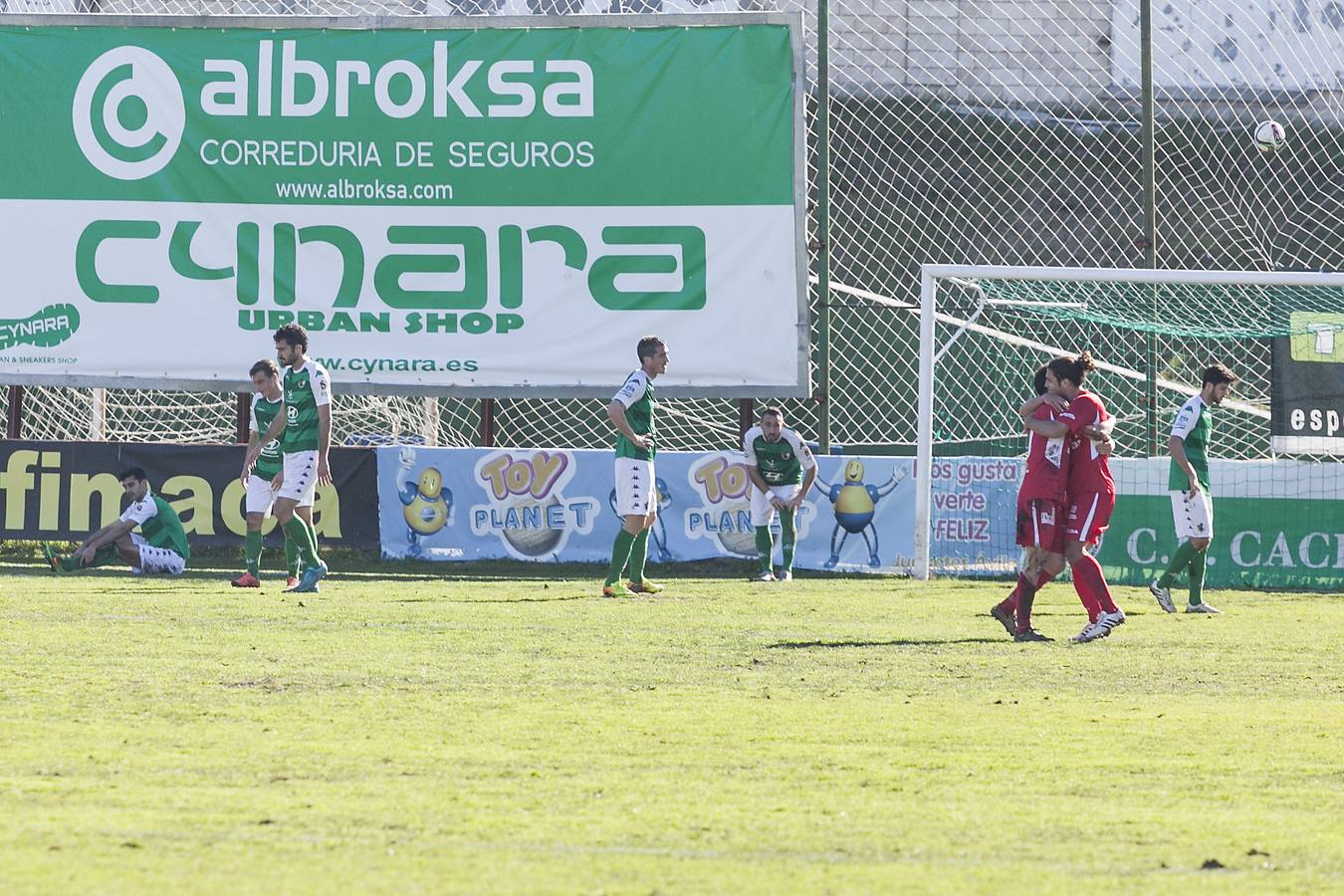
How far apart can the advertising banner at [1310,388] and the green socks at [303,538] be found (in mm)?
8930

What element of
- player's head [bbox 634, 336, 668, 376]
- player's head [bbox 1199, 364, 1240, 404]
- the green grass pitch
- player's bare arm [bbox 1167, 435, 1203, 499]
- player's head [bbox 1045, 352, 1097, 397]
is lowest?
the green grass pitch

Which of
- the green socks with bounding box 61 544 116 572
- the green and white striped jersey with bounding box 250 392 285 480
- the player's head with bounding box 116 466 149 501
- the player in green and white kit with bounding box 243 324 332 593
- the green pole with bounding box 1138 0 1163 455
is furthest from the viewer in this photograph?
the green pole with bounding box 1138 0 1163 455

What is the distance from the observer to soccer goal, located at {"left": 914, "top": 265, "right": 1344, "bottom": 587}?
1620 centimetres

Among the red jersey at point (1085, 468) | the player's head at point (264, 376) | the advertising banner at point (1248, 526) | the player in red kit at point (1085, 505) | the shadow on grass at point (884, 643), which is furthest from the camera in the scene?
the advertising banner at point (1248, 526)

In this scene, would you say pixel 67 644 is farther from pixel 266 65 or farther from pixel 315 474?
pixel 266 65

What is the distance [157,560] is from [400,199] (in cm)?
485

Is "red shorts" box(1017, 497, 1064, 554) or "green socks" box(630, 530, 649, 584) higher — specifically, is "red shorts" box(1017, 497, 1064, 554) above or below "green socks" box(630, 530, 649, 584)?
above

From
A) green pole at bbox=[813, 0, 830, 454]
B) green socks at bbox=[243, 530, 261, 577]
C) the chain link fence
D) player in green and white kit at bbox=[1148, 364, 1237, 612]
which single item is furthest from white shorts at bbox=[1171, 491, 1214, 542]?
green socks at bbox=[243, 530, 261, 577]

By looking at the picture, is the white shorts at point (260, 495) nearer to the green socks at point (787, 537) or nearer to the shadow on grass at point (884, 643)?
the green socks at point (787, 537)

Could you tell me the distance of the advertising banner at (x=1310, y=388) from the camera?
54.2 ft

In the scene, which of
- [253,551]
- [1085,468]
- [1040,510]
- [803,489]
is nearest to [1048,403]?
[1085,468]

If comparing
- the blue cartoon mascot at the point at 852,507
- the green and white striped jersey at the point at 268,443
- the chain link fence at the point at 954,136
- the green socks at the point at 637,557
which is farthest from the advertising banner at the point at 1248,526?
the green and white striped jersey at the point at 268,443

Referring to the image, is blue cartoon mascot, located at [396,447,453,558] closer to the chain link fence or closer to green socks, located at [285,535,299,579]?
the chain link fence

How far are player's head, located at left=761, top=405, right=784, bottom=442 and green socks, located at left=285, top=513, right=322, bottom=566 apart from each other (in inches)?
178
